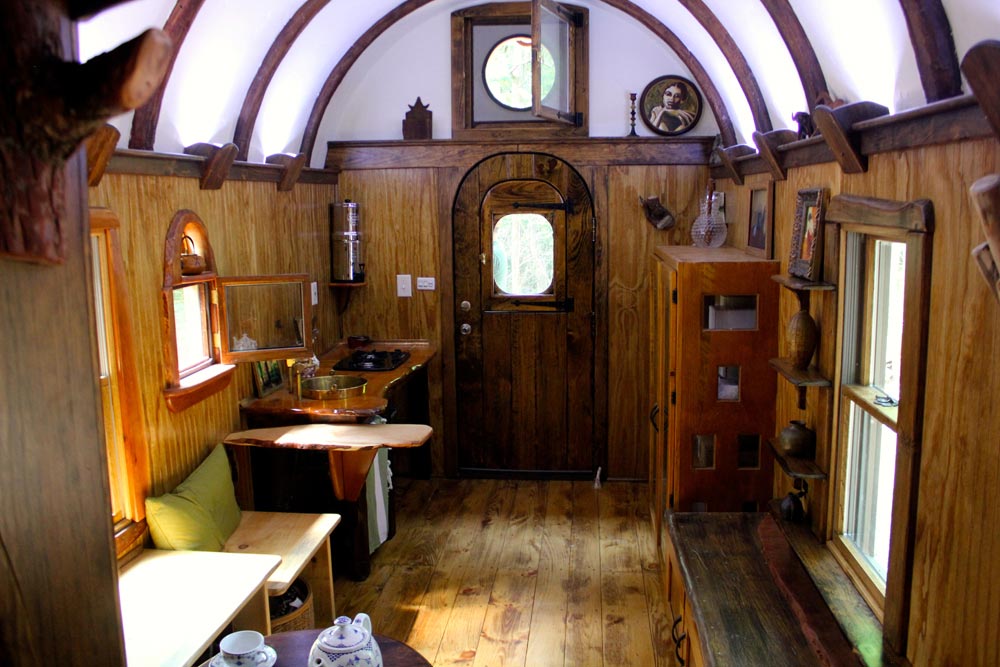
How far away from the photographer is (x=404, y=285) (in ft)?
18.1

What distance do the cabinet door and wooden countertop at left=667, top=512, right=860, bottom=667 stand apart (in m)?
0.25

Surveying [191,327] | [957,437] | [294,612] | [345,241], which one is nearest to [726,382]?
[957,437]

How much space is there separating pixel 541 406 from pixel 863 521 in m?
3.05

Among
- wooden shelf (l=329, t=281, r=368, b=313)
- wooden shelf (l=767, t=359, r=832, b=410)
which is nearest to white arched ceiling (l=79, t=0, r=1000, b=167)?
wooden shelf (l=329, t=281, r=368, b=313)

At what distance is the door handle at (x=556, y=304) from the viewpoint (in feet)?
17.8

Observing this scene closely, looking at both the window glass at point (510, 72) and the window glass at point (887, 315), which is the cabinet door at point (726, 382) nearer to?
Result: the window glass at point (887, 315)

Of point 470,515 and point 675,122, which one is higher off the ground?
point 675,122

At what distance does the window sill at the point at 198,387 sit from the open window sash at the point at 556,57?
213 cm

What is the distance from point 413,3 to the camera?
16.3ft

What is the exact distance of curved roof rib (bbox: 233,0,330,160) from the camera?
153 inches

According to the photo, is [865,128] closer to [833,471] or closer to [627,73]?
[833,471]

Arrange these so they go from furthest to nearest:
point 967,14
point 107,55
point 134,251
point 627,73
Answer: point 627,73
point 134,251
point 967,14
point 107,55

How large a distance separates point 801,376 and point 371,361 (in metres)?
2.66

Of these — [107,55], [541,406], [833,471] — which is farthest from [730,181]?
[107,55]
